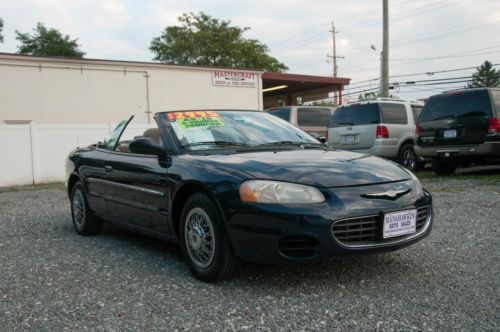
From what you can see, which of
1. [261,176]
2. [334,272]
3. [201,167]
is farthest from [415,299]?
[201,167]

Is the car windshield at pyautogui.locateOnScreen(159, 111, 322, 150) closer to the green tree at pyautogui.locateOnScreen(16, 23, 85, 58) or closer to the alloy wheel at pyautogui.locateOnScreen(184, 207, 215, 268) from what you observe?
the alloy wheel at pyautogui.locateOnScreen(184, 207, 215, 268)

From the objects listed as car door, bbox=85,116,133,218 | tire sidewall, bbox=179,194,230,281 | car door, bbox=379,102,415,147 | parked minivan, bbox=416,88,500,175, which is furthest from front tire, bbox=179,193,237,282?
car door, bbox=379,102,415,147

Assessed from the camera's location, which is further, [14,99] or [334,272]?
[14,99]

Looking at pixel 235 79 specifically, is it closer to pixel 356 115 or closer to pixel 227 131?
pixel 356 115

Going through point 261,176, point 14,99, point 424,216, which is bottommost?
point 424,216

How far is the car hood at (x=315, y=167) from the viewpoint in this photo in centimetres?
354

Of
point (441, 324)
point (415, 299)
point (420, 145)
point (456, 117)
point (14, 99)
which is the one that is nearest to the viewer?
point (441, 324)

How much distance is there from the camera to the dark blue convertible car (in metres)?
3.40

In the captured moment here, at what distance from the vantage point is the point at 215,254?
12.2 feet

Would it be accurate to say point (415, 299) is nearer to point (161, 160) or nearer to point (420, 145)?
point (161, 160)

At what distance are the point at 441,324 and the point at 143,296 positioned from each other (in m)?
1.95

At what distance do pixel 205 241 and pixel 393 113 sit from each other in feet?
30.1

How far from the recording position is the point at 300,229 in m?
3.34

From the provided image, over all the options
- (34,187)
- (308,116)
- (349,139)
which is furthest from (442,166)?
(34,187)
